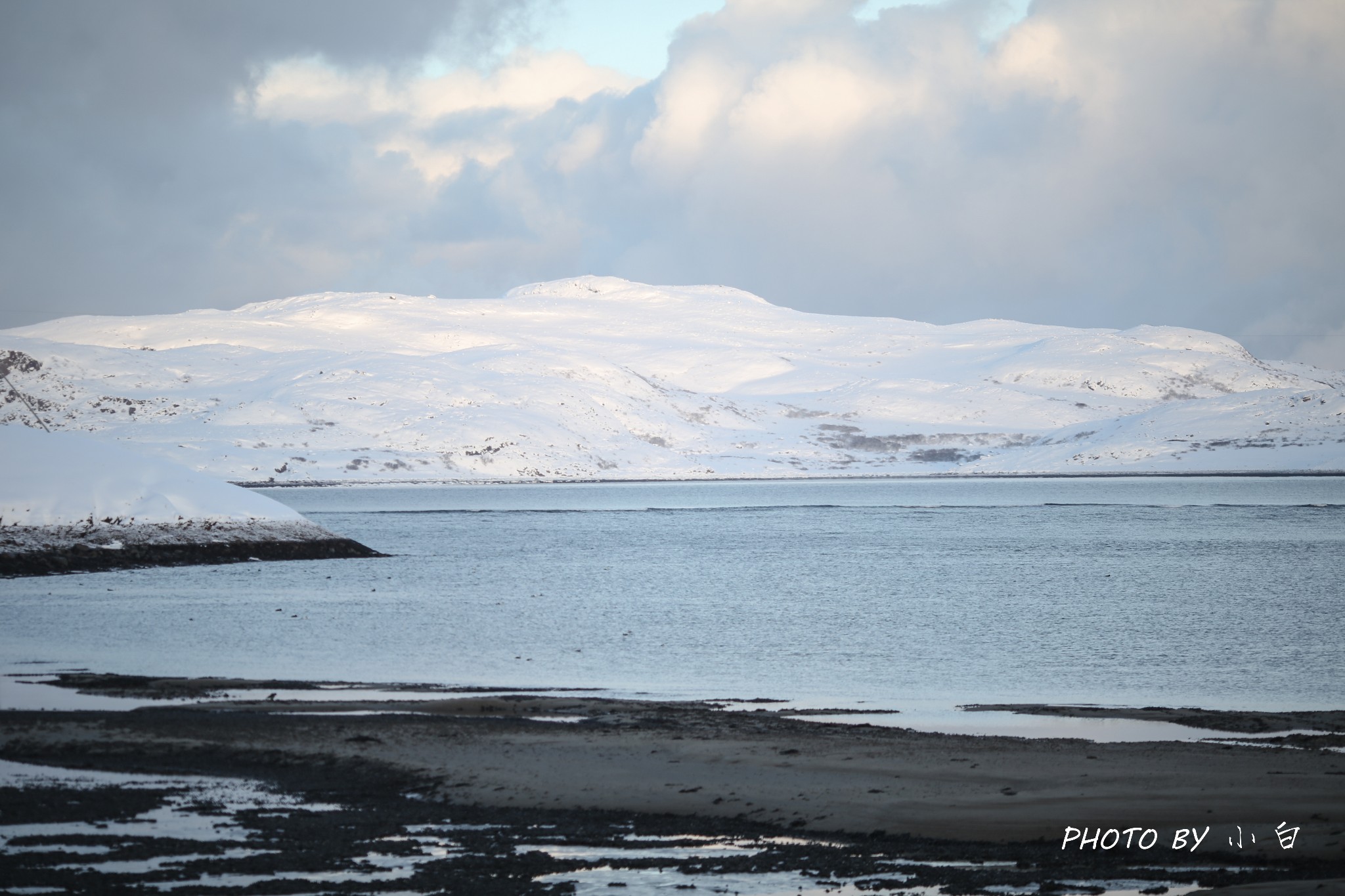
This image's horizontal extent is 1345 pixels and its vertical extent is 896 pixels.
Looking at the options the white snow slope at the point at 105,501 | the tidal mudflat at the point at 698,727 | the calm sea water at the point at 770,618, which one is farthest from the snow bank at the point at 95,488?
the tidal mudflat at the point at 698,727

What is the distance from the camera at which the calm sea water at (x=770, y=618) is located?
3100 centimetres

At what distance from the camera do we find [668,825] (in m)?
16.7

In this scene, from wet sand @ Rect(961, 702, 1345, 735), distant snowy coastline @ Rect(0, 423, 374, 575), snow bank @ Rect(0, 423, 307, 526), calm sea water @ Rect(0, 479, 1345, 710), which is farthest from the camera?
snow bank @ Rect(0, 423, 307, 526)

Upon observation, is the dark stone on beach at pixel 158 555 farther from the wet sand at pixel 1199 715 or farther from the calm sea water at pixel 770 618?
the wet sand at pixel 1199 715

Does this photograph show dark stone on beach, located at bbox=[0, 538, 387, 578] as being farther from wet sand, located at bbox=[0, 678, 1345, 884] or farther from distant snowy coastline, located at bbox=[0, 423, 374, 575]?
wet sand, located at bbox=[0, 678, 1345, 884]

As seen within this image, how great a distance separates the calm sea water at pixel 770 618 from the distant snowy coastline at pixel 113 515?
2.42 m

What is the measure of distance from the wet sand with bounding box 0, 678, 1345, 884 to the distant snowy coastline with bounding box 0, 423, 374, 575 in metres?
37.8

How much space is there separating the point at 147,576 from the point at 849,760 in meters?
45.6

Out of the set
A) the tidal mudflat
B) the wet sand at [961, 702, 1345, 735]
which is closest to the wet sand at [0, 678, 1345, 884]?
the tidal mudflat

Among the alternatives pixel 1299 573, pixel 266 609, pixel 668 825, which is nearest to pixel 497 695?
pixel 668 825

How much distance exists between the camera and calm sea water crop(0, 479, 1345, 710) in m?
31.0

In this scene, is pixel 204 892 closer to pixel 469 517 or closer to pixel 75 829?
pixel 75 829

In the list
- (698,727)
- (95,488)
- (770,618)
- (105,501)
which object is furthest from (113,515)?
(698,727)

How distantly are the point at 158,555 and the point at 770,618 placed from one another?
33.0 meters
